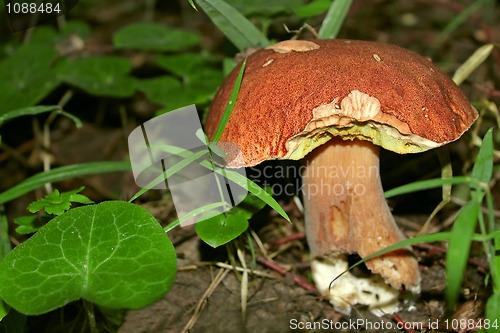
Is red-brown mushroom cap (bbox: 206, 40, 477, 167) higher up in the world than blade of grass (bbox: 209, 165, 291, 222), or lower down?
higher up

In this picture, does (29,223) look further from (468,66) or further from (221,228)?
(468,66)

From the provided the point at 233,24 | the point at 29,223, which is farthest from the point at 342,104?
the point at 29,223

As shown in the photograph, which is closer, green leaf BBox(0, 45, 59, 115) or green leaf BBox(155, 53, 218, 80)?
green leaf BBox(0, 45, 59, 115)

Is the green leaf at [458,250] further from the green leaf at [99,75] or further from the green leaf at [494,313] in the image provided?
the green leaf at [99,75]

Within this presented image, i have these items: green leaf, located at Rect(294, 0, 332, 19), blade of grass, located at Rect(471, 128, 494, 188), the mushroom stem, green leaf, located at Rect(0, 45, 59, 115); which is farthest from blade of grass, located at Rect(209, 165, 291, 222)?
green leaf, located at Rect(0, 45, 59, 115)

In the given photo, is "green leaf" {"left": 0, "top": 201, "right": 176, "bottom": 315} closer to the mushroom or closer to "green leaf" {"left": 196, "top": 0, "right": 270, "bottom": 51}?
the mushroom

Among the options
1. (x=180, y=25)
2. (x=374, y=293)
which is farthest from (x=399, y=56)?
(x=180, y=25)
